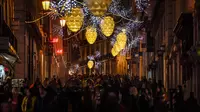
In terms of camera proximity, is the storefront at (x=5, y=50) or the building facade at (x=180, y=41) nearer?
the building facade at (x=180, y=41)

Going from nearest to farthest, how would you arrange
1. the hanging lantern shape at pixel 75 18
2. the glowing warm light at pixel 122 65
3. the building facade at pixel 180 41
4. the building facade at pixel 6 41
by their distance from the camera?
the hanging lantern shape at pixel 75 18, the building facade at pixel 180 41, the building facade at pixel 6 41, the glowing warm light at pixel 122 65

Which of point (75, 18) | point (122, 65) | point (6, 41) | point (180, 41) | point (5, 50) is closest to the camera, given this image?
point (75, 18)

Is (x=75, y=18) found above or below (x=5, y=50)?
above

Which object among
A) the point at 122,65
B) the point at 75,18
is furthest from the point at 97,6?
the point at 122,65

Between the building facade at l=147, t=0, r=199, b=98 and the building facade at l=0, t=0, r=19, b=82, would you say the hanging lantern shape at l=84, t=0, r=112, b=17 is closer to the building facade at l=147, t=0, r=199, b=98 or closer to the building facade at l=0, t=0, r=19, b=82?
the building facade at l=147, t=0, r=199, b=98

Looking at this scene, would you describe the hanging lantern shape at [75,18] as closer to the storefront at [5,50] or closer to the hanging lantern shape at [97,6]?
the storefront at [5,50]

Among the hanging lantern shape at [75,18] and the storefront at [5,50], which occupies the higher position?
the hanging lantern shape at [75,18]

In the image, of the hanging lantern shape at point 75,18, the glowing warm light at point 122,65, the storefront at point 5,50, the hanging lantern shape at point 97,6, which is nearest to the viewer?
the hanging lantern shape at point 97,6

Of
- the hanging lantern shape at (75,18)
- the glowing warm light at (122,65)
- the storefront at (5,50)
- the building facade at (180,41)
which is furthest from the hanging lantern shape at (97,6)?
the glowing warm light at (122,65)

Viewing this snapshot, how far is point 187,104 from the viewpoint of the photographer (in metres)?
17.1

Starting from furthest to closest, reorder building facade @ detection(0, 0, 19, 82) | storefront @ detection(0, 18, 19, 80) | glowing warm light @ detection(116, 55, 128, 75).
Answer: glowing warm light @ detection(116, 55, 128, 75) → building facade @ detection(0, 0, 19, 82) → storefront @ detection(0, 18, 19, 80)

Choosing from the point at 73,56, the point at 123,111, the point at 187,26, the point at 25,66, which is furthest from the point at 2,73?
the point at 73,56

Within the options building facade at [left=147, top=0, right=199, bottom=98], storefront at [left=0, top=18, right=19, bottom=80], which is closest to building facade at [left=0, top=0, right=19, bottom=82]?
storefront at [left=0, top=18, right=19, bottom=80]

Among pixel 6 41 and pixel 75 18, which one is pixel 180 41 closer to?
pixel 75 18
